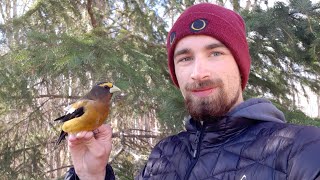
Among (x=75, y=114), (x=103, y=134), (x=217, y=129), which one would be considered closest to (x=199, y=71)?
(x=217, y=129)

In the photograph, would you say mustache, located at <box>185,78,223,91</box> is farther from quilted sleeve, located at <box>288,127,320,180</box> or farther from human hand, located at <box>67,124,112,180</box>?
human hand, located at <box>67,124,112,180</box>

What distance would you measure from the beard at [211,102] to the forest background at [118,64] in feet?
4.56

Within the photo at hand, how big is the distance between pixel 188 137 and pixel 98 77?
5.86 feet

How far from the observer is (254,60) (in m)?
4.38

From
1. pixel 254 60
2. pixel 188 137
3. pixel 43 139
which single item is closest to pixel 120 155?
pixel 43 139

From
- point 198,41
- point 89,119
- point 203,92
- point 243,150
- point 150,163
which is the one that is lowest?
point 150,163

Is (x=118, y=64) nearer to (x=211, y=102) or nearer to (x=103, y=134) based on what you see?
(x=103, y=134)

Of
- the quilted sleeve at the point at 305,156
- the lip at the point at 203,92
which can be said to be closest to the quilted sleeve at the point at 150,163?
the lip at the point at 203,92

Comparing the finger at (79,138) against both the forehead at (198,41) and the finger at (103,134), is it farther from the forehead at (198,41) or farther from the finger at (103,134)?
the forehead at (198,41)

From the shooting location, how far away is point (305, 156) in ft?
4.55

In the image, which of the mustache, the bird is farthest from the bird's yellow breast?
the mustache

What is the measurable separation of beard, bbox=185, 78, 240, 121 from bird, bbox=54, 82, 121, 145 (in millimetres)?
767

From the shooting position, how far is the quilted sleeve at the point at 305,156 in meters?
1.33

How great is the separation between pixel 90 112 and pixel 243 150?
1.16 m
